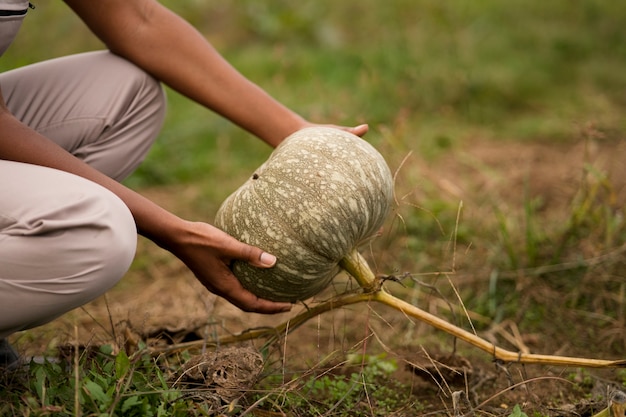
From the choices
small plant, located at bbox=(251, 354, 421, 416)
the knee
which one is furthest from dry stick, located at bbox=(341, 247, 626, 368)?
the knee

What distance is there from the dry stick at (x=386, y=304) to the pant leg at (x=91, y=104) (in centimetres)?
74

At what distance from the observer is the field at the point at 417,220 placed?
7.48 ft

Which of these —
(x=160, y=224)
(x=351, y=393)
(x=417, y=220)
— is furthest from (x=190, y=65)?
(x=417, y=220)

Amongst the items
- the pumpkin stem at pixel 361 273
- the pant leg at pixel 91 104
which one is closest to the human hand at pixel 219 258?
the pumpkin stem at pixel 361 273

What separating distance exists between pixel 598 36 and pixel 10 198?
5.96 meters

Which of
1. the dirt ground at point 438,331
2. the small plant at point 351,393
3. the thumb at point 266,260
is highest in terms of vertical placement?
the thumb at point 266,260

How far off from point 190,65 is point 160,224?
0.76 meters

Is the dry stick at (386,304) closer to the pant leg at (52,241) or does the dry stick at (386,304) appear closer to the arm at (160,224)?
the arm at (160,224)

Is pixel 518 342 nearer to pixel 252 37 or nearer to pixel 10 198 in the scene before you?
pixel 10 198

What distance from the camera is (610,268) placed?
3191 millimetres

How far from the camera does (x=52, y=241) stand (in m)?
1.96

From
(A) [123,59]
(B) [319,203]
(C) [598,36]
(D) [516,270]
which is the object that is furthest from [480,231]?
(C) [598,36]

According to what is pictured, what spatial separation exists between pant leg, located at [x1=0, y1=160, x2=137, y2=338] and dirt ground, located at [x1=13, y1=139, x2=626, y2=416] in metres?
0.39

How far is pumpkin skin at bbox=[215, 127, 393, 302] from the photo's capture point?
2.27 meters
